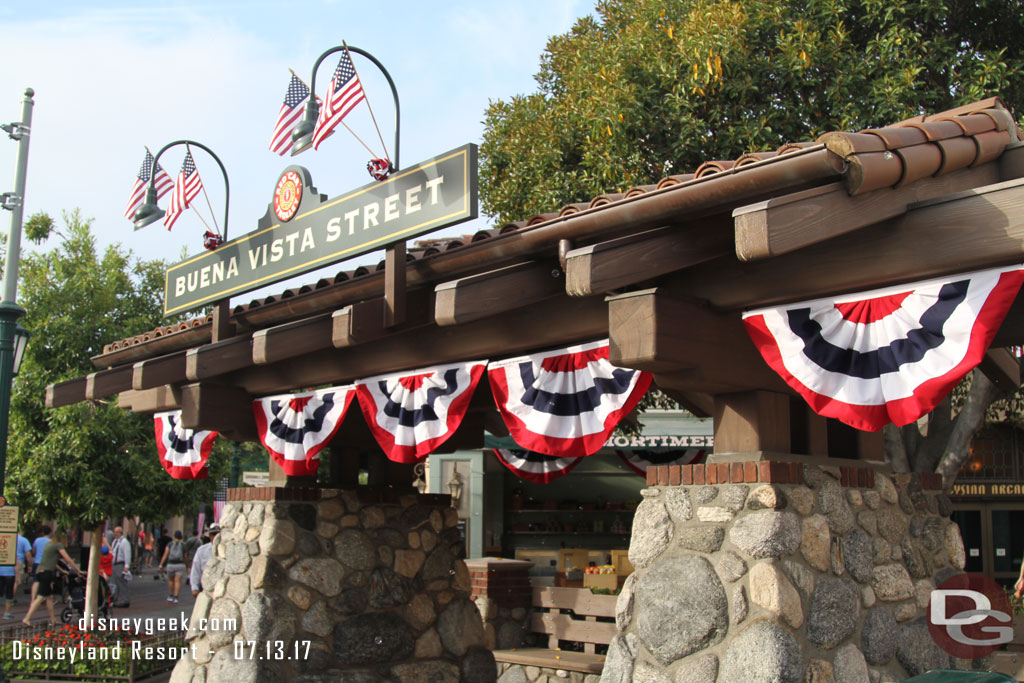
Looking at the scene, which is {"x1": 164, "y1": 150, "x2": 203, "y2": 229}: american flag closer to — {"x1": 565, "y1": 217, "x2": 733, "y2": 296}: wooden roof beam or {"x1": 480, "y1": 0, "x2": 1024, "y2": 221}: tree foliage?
{"x1": 480, "y1": 0, "x2": 1024, "y2": 221}: tree foliage

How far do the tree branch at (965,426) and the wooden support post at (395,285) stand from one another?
22.0 ft

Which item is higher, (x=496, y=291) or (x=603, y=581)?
(x=496, y=291)

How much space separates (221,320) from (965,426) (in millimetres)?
7644

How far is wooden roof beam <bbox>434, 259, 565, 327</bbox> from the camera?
5.36 m

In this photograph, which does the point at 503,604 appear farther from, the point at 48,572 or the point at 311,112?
the point at 48,572

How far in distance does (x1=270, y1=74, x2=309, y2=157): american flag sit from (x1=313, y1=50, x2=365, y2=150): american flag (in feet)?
2.03

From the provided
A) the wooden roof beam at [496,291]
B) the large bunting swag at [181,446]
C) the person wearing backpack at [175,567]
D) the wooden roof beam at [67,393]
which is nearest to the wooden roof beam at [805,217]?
the wooden roof beam at [496,291]

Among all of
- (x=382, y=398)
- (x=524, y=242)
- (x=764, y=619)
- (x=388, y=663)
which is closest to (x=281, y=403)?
(x=382, y=398)

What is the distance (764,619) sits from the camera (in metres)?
4.38

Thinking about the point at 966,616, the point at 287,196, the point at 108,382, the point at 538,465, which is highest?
the point at 287,196

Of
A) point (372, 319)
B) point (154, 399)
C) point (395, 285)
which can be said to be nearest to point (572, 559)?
point (154, 399)

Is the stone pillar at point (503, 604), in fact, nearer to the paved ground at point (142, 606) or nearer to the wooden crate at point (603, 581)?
the wooden crate at point (603, 581)

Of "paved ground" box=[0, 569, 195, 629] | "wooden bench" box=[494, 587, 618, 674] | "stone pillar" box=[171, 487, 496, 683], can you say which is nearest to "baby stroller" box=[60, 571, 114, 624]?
"paved ground" box=[0, 569, 195, 629]

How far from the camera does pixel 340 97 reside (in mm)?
6770
